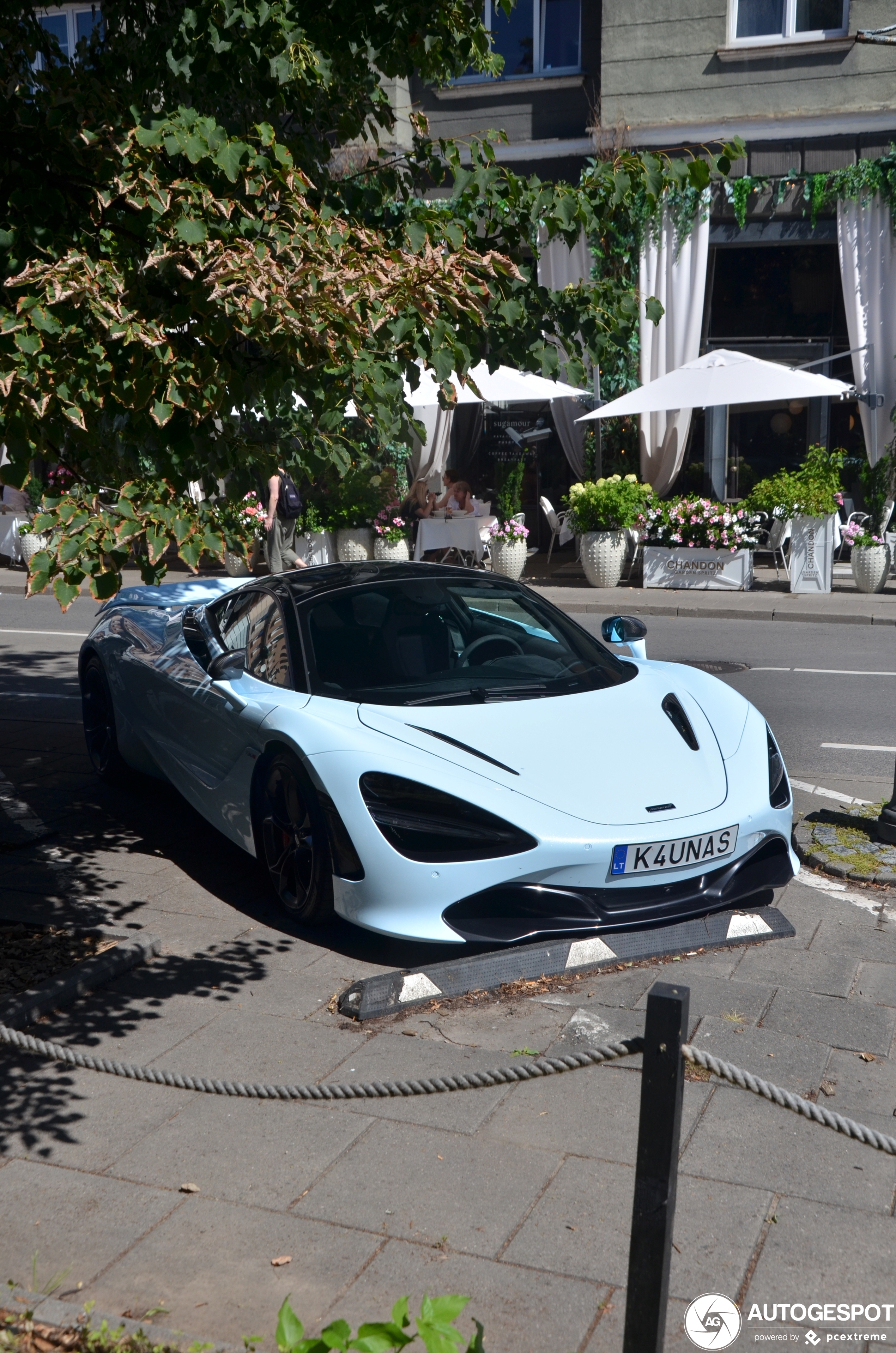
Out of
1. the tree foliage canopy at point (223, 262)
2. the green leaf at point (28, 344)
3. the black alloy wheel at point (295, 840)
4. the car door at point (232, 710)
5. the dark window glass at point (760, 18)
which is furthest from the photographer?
the dark window glass at point (760, 18)

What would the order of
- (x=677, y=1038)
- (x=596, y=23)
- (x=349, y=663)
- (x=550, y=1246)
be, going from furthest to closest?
(x=596, y=23), (x=349, y=663), (x=550, y=1246), (x=677, y=1038)

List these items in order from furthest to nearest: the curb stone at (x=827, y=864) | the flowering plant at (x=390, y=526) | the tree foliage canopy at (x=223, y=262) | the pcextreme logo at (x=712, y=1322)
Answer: the flowering plant at (x=390, y=526) → the curb stone at (x=827, y=864) → the tree foliage canopy at (x=223, y=262) → the pcextreme logo at (x=712, y=1322)

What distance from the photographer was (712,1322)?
2766 millimetres

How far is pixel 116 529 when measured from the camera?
376cm

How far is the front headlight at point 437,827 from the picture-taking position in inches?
178

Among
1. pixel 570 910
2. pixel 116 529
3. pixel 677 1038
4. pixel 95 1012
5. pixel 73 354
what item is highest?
pixel 73 354

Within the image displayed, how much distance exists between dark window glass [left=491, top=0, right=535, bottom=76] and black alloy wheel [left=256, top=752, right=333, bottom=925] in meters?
17.9

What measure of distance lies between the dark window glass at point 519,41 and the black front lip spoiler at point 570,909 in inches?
724

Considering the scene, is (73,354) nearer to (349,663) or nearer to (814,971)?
(349,663)

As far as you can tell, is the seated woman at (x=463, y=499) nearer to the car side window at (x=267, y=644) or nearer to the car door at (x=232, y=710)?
the car door at (x=232, y=710)

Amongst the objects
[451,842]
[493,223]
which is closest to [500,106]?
[493,223]

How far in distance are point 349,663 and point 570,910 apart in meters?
1.54

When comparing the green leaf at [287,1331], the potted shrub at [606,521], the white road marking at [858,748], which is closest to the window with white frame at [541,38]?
the potted shrub at [606,521]

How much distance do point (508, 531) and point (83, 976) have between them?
43.0 ft
